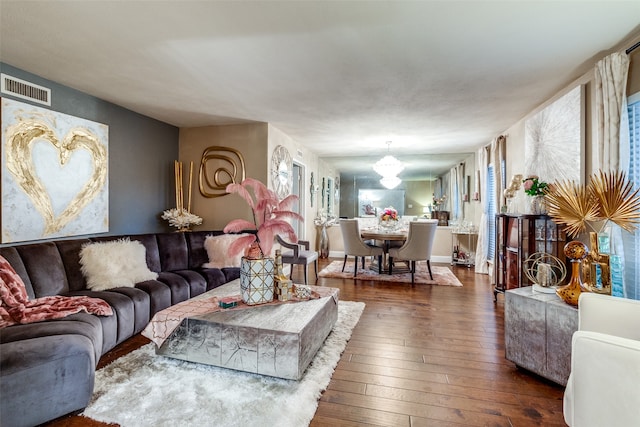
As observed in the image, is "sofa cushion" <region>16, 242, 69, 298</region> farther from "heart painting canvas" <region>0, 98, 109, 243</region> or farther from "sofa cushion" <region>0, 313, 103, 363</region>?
"sofa cushion" <region>0, 313, 103, 363</region>

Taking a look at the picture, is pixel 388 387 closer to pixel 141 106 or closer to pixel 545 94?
pixel 545 94

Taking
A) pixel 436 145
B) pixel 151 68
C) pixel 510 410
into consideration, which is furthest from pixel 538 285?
pixel 436 145

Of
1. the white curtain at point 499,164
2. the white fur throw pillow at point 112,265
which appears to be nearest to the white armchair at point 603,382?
the white fur throw pillow at point 112,265

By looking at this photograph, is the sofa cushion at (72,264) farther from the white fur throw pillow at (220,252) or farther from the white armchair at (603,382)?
the white armchair at (603,382)

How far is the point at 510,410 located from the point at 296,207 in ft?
16.3

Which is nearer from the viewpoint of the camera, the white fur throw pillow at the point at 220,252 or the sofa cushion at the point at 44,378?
the sofa cushion at the point at 44,378

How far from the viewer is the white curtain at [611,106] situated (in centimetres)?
228

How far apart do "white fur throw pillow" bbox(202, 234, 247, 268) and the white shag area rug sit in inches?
61.6

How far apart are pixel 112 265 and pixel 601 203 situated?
4.09 m

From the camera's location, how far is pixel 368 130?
4965 millimetres

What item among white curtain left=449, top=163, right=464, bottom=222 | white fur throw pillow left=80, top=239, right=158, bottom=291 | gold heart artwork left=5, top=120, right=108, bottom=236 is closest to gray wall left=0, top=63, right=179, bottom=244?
gold heart artwork left=5, top=120, right=108, bottom=236

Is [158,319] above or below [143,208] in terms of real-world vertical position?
below

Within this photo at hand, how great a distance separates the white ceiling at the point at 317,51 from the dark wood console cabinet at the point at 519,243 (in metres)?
1.43

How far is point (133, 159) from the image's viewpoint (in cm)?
412
